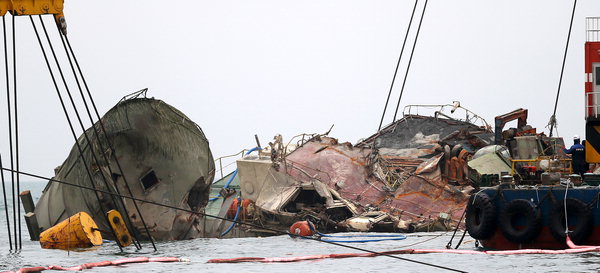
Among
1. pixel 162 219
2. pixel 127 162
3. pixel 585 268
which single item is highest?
pixel 127 162

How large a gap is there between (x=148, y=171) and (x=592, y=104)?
12.7m

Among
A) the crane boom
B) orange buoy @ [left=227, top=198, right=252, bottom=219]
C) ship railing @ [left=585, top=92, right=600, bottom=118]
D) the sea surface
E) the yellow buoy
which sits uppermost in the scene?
the crane boom

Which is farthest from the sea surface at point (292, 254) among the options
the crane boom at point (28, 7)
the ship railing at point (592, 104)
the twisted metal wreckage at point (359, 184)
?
the crane boom at point (28, 7)

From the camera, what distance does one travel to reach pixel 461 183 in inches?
1230

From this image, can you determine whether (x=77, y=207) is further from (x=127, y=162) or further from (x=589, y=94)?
(x=589, y=94)

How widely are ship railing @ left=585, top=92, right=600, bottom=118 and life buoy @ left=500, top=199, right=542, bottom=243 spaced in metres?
2.83

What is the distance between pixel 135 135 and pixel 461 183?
1094cm

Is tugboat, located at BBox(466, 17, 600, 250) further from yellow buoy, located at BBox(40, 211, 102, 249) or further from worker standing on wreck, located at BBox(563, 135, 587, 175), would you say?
yellow buoy, located at BBox(40, 211, 102, 249)

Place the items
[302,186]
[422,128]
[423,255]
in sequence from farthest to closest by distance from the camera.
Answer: [422,128]
[302,186]
[423,255]

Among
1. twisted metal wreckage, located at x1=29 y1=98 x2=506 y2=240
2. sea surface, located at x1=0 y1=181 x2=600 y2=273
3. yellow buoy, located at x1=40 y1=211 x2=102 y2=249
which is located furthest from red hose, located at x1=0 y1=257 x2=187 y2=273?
twisted metal wreckage, located at x1=29 y1=98 x2=506 y2=240

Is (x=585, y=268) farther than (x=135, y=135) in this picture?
No

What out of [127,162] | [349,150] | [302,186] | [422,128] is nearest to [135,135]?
[127,162]

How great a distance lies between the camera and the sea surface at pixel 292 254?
18.1 metres

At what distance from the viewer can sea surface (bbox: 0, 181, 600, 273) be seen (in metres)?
18.1
